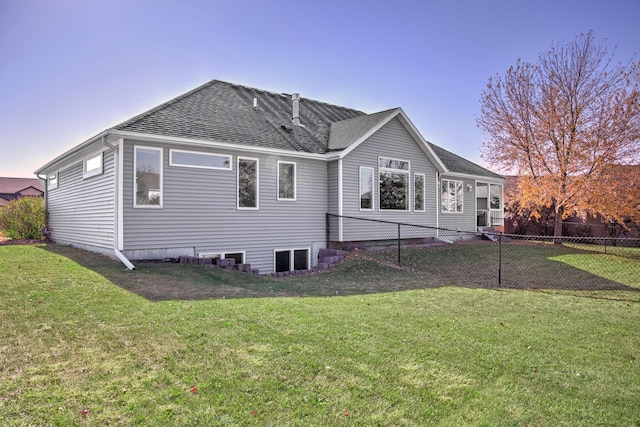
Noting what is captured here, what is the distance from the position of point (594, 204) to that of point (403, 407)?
16.7 metres

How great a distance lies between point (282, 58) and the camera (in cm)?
1477

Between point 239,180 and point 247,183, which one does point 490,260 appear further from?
point 239,180

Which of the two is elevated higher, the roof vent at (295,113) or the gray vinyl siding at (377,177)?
the roof vent at (295,113)

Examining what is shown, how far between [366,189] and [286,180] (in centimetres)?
312

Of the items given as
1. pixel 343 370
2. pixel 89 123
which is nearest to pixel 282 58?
pixel 89 123

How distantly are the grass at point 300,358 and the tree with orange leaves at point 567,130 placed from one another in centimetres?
1040

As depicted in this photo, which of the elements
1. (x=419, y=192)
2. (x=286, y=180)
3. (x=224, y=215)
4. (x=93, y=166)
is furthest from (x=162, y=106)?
(x=419, y=192)

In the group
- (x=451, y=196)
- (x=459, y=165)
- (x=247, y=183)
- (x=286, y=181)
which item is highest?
(x=459, y=165)

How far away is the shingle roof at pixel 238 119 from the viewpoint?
11180 millimetres

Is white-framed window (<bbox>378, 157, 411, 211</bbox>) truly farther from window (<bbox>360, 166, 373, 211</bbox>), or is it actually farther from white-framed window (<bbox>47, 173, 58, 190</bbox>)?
white-framed window (<bbox>47, 173, 58, 190</bbox>)

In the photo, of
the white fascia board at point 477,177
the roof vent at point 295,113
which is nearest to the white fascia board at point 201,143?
the roof vent at point 295,113

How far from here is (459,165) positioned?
19.6 m

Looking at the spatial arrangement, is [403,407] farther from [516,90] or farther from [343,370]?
[516,90]

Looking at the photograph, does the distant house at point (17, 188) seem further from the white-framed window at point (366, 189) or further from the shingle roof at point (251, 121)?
the white-framed window at point (366, 189)
